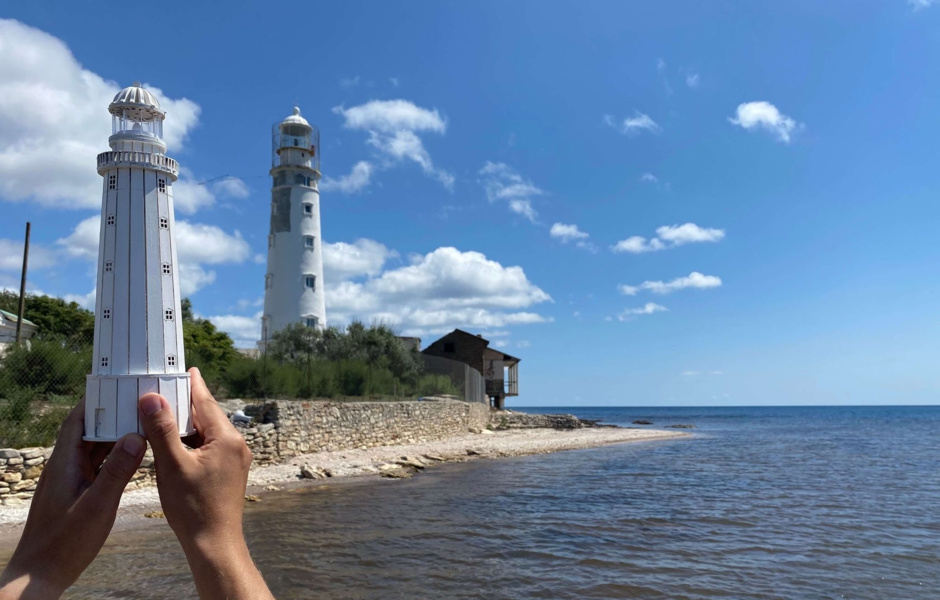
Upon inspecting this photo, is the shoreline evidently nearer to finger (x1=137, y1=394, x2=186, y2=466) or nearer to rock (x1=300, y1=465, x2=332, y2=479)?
rock (x1=300, y1=465, x2=332, y2=479)

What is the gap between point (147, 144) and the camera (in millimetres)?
2270

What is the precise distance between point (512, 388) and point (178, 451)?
52.3 metres

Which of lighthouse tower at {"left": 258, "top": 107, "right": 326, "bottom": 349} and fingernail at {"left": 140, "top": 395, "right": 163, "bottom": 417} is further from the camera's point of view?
lighthouse tower at {"left": 258, "top": 107, "right": 326, "bottom": 349}

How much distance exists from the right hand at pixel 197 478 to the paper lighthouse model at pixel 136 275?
28 cm

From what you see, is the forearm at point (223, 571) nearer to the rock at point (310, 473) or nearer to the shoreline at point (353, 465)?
the shoreline at point (353, 465)

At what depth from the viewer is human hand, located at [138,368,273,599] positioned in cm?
153

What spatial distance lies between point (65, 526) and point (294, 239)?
31.1 meters

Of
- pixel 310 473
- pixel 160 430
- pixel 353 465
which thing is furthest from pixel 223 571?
pixel 353 465

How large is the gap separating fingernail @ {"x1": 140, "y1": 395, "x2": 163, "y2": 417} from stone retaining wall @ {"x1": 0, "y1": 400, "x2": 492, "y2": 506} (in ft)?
40.2

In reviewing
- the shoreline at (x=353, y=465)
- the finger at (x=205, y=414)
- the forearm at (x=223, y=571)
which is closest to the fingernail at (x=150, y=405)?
the finger at (x=205, y=414)

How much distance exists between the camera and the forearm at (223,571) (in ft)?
4.96

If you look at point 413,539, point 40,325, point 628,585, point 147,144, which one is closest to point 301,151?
point 40,325

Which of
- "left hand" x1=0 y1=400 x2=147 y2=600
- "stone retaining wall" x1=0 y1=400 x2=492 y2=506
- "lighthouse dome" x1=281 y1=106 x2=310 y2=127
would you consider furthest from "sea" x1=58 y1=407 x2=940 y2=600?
"lighthouse dome" x1=281 y1=106 x2=310 y2=127

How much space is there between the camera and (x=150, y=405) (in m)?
1.69
